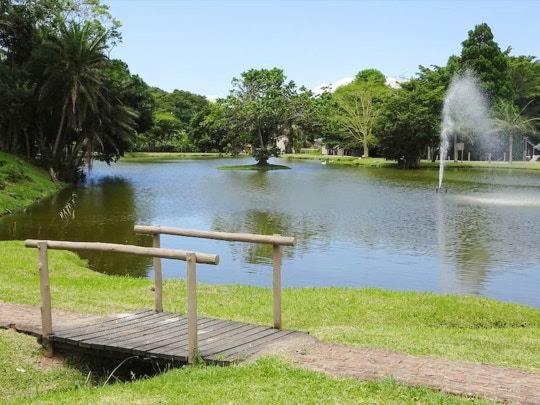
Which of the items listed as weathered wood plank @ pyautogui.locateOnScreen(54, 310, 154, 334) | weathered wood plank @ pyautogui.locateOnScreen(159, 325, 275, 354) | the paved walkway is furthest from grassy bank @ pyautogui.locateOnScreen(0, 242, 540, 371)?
weathered wood plank @ pyautogui.locateOnScreen(54, 310, 154, 334)

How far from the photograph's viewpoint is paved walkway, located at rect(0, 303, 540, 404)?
6.25m

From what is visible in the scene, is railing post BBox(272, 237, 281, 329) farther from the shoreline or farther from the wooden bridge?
the shoreline

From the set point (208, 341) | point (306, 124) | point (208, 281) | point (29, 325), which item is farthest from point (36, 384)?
point (306, 124)

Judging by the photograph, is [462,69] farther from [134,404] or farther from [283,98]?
[134,404]

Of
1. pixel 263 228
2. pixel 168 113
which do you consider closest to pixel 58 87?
pixel 263 228

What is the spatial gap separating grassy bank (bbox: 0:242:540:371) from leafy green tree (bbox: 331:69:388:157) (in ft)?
222

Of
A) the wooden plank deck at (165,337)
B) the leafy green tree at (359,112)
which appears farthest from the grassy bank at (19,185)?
the leafy green tree at (359,112)

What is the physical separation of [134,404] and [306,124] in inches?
2633

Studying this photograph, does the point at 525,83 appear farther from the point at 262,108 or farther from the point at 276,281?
the point at 276,281

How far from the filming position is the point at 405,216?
28641 millimetres

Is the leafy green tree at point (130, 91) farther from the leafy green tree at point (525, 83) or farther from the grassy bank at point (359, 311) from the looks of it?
the leafy green tree at point (525, 83)

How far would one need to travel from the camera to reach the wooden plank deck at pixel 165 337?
24.5 feet

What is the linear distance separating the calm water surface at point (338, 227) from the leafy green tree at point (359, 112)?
35158 mm

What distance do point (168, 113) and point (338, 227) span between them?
328 feet
